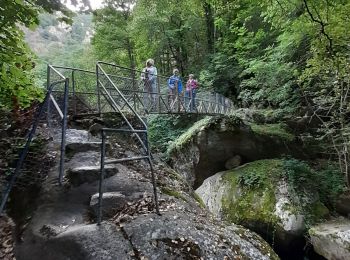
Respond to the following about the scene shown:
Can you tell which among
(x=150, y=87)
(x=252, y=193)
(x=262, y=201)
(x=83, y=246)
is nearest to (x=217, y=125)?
(x=252, y=193)

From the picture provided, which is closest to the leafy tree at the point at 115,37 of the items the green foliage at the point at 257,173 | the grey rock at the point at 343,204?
the green foliage at the point at 257,173

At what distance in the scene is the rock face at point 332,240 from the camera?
272 inches

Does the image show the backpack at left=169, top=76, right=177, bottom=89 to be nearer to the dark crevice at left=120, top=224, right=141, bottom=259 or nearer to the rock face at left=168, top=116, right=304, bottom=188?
the rock face at left=168, top=116, right=304, bottom=188

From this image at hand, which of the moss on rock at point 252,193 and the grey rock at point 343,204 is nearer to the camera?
the moss on rock at point 252,193

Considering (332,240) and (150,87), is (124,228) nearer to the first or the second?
(332,240)

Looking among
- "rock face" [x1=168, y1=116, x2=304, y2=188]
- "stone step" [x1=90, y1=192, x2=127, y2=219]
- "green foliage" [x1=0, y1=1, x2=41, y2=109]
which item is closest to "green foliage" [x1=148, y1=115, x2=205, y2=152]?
"rock face" [x1=168, y1=116, x2=304, y2=188]

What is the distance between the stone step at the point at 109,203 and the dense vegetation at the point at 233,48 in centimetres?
149

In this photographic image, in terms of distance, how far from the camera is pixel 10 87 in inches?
139

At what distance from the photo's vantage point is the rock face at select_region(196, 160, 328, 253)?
26.3ft

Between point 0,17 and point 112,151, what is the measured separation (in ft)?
11.0

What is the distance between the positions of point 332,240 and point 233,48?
11.8 meters

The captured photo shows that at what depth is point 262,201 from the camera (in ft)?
28.1

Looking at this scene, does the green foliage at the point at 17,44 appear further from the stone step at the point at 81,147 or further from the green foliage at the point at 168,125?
A: the green foliage at the point at 168,125

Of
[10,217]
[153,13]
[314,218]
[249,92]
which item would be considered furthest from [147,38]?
[10,217]
